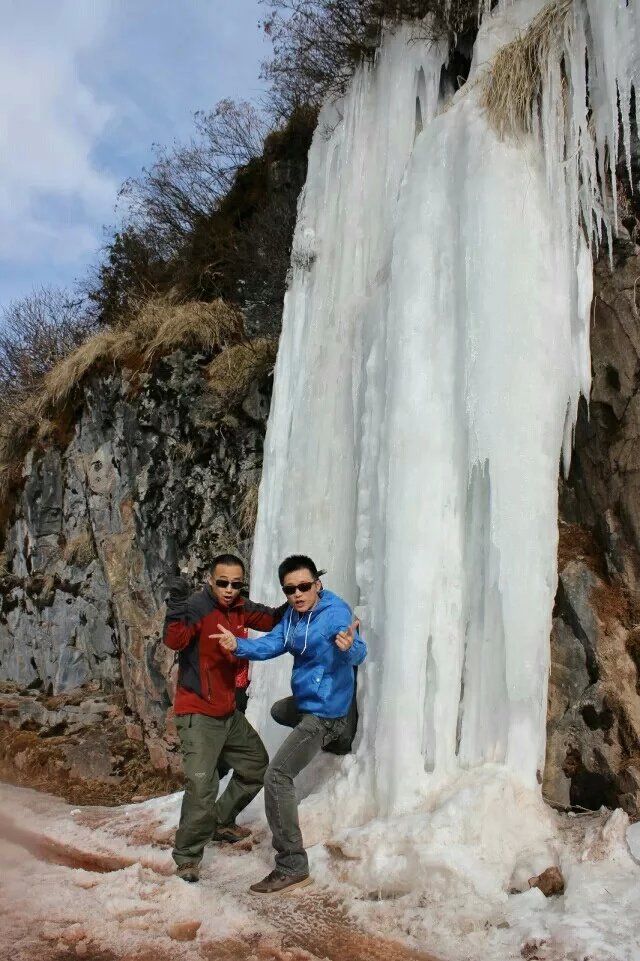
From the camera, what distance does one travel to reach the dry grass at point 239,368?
7766 millimetres

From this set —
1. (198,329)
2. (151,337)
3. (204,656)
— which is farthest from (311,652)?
(151,337)

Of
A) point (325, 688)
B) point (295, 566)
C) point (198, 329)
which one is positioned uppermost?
A: point (198, 329)

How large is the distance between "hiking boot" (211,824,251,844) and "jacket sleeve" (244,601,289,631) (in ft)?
3.59

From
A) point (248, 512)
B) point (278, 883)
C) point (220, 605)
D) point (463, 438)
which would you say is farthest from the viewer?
point (248, 512)

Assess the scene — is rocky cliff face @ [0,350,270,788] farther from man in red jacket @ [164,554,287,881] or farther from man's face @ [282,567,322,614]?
man's face @ [282,567,322,614]

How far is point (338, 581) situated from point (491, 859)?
210 cm

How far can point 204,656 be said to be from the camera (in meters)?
3.78

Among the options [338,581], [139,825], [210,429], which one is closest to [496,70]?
[338,581]

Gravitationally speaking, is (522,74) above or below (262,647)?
above

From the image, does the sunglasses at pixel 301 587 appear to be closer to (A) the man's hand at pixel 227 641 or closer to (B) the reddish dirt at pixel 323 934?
(A) the man's hand at pixel 227 641

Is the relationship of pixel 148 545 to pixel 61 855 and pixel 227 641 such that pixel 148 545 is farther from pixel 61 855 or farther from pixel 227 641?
pixel 227 641

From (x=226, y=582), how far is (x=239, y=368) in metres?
4.36

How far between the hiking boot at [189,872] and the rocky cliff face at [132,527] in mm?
3701

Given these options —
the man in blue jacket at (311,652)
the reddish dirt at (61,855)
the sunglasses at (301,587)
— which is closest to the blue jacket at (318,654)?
the man in blue jacket at (311,652)
